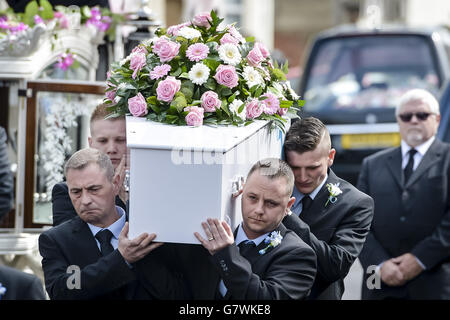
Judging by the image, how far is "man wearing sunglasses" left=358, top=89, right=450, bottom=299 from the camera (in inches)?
251

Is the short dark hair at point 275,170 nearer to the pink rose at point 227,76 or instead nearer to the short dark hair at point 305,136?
the short dark hair at point 305,136

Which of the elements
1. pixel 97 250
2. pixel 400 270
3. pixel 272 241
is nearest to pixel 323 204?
pixel 272 241

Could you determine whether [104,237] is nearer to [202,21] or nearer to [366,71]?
[202,21]

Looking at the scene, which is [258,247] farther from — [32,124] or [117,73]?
[32,124]

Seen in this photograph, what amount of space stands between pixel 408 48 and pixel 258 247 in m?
8.59

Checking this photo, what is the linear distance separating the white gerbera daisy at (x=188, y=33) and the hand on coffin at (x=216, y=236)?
850 millimetres

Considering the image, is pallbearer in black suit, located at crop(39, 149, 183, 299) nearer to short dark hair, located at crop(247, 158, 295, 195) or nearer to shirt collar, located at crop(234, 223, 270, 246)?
shirt collar, located at crop(234, 223, 270, 246)

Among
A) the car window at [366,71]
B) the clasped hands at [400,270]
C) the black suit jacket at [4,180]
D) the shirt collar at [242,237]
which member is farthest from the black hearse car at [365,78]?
the shirt collar at [242,237]

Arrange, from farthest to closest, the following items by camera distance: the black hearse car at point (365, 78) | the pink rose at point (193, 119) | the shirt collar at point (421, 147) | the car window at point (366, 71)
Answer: the car window at point (366, 71) < the black hearse car at point (365, 78) < the shirt collar at point (421, 147) < the pink rose at point (193, 119)

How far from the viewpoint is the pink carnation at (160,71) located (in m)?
4.16

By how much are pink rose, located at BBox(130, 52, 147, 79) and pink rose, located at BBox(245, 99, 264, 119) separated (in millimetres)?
444

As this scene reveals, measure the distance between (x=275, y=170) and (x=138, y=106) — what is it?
2.05ft

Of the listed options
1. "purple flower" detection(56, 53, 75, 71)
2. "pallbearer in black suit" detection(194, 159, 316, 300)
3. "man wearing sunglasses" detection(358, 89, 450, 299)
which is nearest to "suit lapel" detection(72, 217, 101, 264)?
"pallbearer in black suit" detection(194, 159, 316, 300)

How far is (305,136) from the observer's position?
4160 millimetres
